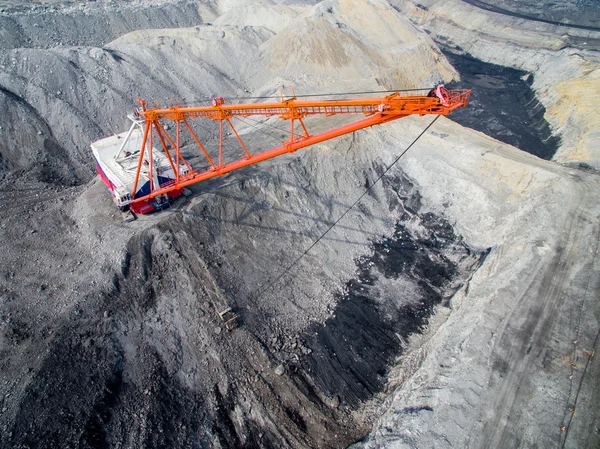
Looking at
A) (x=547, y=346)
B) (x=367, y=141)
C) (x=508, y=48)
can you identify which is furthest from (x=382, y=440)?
(x=508, y=48)

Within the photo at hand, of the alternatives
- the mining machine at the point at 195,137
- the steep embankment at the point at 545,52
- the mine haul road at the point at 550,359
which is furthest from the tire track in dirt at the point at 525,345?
the steep embankment at the point at 545,52

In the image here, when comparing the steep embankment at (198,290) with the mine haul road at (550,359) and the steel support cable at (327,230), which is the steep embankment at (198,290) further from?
the mine haul road at (550,359)

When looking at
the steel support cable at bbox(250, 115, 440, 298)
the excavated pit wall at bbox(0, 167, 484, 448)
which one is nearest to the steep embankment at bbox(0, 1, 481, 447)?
the excavated pit wall at bbox(0, 167, 484, 448)

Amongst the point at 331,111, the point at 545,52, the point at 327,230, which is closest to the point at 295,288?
the point at 327,230

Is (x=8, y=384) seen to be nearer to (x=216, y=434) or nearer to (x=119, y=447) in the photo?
(x=119, y=447)

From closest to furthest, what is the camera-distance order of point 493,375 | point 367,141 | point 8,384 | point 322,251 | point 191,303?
point 8,384 → point 493,375 → point 191,303 → point 322,251 → point 367,141
